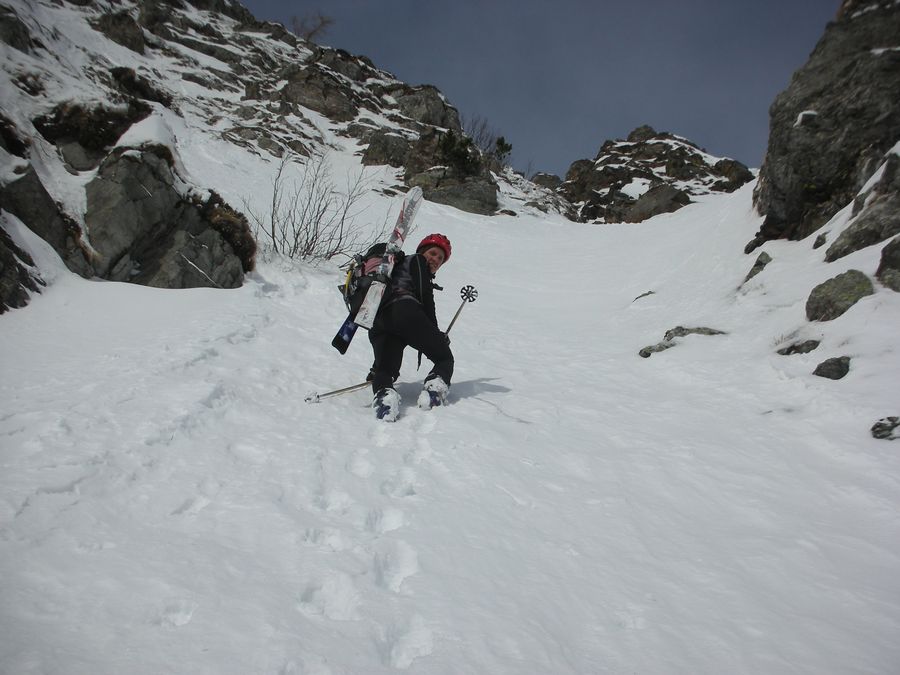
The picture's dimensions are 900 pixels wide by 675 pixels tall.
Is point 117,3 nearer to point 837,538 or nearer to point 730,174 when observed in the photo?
point 730,174

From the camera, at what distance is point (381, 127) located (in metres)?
38.0

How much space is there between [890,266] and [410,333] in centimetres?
539

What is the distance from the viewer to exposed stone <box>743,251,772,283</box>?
7.90 metres

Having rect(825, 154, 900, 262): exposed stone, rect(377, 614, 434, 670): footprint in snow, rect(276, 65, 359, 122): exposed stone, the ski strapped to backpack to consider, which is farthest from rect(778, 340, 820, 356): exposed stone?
rect(276, 65, 359, 122): exposed stone

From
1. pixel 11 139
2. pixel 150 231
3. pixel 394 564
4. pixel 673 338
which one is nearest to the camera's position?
pixel 394 564

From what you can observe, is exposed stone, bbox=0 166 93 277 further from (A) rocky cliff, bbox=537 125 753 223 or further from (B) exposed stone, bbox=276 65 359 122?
(B) exposed stone, bbox=276 65 359 122

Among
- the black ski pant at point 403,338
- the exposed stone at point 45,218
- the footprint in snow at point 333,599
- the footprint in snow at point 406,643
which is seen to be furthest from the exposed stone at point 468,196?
the footprint in snow at point 406,643

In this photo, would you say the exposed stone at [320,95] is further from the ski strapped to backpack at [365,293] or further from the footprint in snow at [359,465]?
the footprint in snow at [359,465]

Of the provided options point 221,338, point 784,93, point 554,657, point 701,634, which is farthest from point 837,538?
point 784,93

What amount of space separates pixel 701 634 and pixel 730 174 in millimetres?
42705

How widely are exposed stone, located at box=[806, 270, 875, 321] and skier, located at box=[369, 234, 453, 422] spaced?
4.39 m

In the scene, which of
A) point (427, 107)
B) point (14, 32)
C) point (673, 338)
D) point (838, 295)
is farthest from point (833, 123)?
point (427, 107)

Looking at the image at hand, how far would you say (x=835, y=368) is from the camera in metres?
4.30

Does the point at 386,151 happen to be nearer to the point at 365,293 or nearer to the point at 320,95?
the point at 320,95
